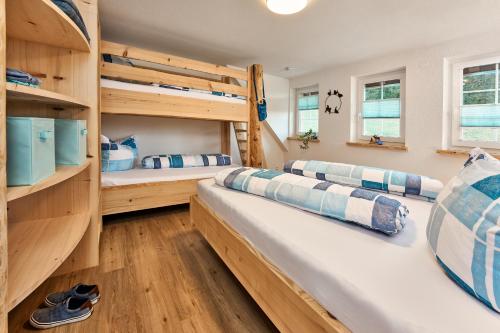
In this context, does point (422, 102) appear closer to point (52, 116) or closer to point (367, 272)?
point (367, 272)

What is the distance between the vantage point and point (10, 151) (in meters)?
0.86

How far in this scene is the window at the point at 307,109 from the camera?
13.6ft

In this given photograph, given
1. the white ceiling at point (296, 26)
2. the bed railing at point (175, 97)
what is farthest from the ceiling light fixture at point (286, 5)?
the bed railing at point (175, 97)

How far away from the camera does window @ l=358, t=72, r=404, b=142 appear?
3096mm

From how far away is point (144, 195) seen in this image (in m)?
2.42

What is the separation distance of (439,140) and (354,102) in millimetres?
1212

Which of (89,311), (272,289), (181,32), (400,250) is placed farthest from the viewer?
(181,32)

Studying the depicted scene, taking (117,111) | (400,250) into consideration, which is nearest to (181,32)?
(117,111)

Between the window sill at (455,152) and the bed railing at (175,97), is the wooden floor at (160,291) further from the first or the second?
the window sill at (455,152)

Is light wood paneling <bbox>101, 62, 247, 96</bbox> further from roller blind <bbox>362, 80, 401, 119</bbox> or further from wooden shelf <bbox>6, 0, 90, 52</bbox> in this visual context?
roller blind <bbox>362, 80, 401, 119</bbox>

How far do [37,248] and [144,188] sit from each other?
130 centimetres

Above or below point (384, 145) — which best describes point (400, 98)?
above

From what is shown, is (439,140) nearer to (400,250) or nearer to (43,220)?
(400,250)

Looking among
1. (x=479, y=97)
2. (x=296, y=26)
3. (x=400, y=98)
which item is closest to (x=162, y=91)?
(x=296, y=26)
